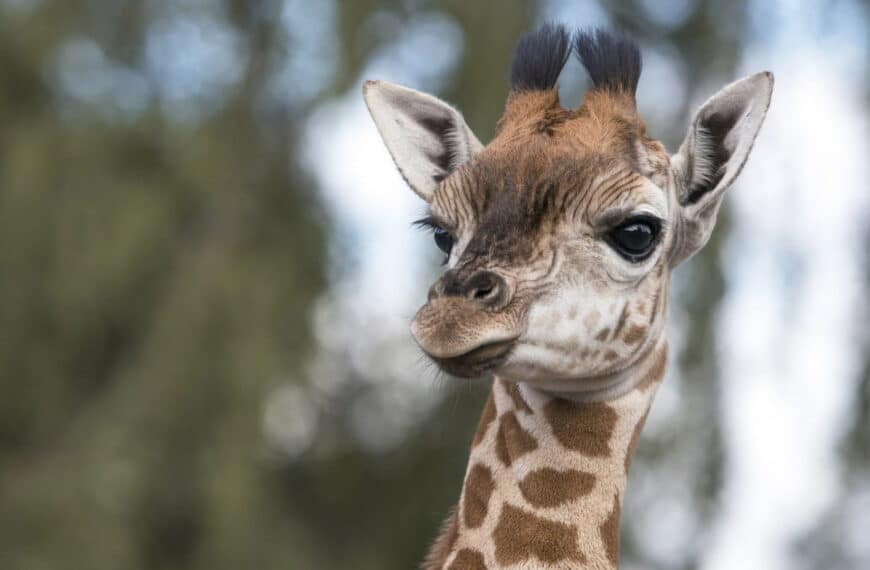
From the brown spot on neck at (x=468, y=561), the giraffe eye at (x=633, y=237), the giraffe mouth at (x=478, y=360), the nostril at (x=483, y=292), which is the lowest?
the brown spot on neck at (x=468, y=561)

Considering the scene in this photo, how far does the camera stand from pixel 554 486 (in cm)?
411

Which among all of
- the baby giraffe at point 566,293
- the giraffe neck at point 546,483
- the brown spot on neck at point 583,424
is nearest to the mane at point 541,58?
the baby giraffe at point 566,293

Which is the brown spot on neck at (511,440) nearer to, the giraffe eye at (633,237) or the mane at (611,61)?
the giraffe eye at (633,237)

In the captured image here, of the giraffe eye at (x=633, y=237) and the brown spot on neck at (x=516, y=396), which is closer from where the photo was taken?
the giraffe eye at (x=633, y=237)

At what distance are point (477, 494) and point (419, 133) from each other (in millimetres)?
1374

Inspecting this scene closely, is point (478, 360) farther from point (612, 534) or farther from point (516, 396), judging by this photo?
point (612, 534)

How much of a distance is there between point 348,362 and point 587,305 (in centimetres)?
935

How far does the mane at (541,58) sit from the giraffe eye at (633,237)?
2.60 feet

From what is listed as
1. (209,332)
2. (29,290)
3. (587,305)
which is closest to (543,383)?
(587,305)

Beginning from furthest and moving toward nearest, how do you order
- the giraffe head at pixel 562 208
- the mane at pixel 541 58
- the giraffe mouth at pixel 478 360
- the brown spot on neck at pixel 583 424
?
the mane at pixel 541 58, the brown spot on neck at pixel 583 424, the giraffe head at pixel 562 208, the giraffe mouth at pixel 478 360

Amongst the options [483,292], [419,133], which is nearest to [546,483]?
[483,292]

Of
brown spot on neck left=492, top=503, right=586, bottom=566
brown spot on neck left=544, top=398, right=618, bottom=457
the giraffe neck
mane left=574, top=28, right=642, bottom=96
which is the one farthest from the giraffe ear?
brown spot on neck left=492, top=503, right=586, bottom=566

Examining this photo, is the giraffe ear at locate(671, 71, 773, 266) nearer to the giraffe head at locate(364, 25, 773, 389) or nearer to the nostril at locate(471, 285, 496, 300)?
the giraffe head at locate(364, 25, 773, 389)

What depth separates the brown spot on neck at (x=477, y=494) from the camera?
13.7ft
